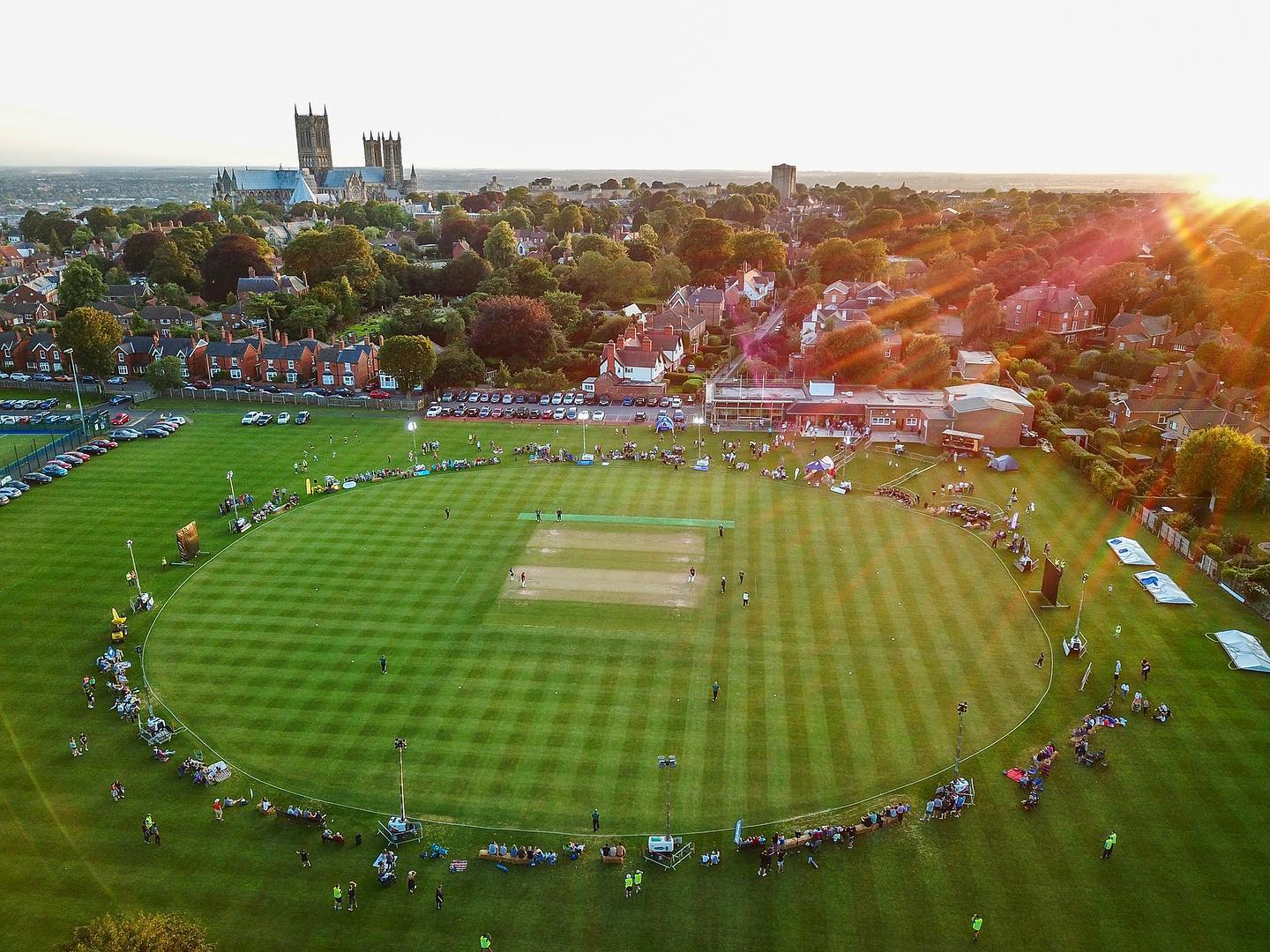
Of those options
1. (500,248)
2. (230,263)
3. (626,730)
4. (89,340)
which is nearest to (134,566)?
(626,730)

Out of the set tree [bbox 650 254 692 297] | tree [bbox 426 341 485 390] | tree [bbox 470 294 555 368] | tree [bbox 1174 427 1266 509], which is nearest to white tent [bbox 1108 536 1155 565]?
tree [bbox 1174 427 1266 509]

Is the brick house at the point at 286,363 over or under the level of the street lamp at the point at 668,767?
over

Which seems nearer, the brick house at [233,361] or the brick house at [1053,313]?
the brick house at [233,361]

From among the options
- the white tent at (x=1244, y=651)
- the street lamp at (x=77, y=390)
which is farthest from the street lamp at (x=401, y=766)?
the street lamp at (x=77, y=390)

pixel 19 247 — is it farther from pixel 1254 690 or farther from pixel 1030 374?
pixel 1254 690

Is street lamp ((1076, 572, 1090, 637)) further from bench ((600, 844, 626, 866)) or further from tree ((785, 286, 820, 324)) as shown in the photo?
tree ((785, 286, 820, 324))

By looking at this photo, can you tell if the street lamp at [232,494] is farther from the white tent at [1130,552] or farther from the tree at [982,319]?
the tree at [982,319]
